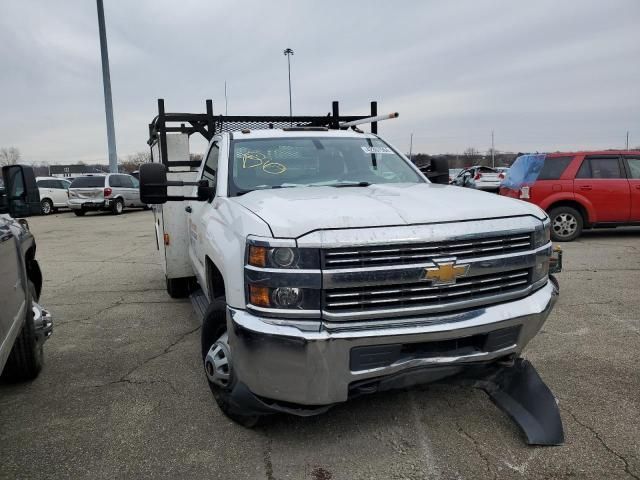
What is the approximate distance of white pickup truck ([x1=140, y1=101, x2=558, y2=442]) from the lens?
2.35 metres

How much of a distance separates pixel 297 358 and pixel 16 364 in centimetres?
248

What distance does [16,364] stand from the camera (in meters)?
3.60

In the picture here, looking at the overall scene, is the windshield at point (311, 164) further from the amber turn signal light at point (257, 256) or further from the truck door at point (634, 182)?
the truck door at point (634, 182)

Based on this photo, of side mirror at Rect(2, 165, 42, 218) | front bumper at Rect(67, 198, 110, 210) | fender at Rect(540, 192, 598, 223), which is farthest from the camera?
front bumper at Rect(67, 198, 110, 210)

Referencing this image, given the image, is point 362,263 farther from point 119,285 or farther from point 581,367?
point 119,285

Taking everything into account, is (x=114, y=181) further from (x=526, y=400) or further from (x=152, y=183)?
(x=526, y=400)

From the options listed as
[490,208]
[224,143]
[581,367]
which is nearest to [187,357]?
[224,143]

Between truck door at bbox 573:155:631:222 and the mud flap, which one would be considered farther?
truck door at bbox 573:155:631:222

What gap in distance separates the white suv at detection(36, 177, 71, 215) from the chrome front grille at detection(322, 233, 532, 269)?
2339 centimetres

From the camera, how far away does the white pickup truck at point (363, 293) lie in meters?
2.35

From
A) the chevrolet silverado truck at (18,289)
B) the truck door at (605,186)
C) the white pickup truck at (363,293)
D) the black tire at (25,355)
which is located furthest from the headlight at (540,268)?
the truck door at (605,186)

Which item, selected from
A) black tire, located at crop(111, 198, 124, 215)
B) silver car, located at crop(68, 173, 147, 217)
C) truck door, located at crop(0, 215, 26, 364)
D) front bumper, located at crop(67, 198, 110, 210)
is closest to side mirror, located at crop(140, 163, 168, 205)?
truck door, located at crop(0, 215, 26, 364)

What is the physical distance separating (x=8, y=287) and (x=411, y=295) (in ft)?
7.38

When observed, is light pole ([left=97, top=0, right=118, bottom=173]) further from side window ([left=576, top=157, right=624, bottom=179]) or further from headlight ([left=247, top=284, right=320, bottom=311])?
headlight ([left=247, top=284, right=320, bottom=311])
